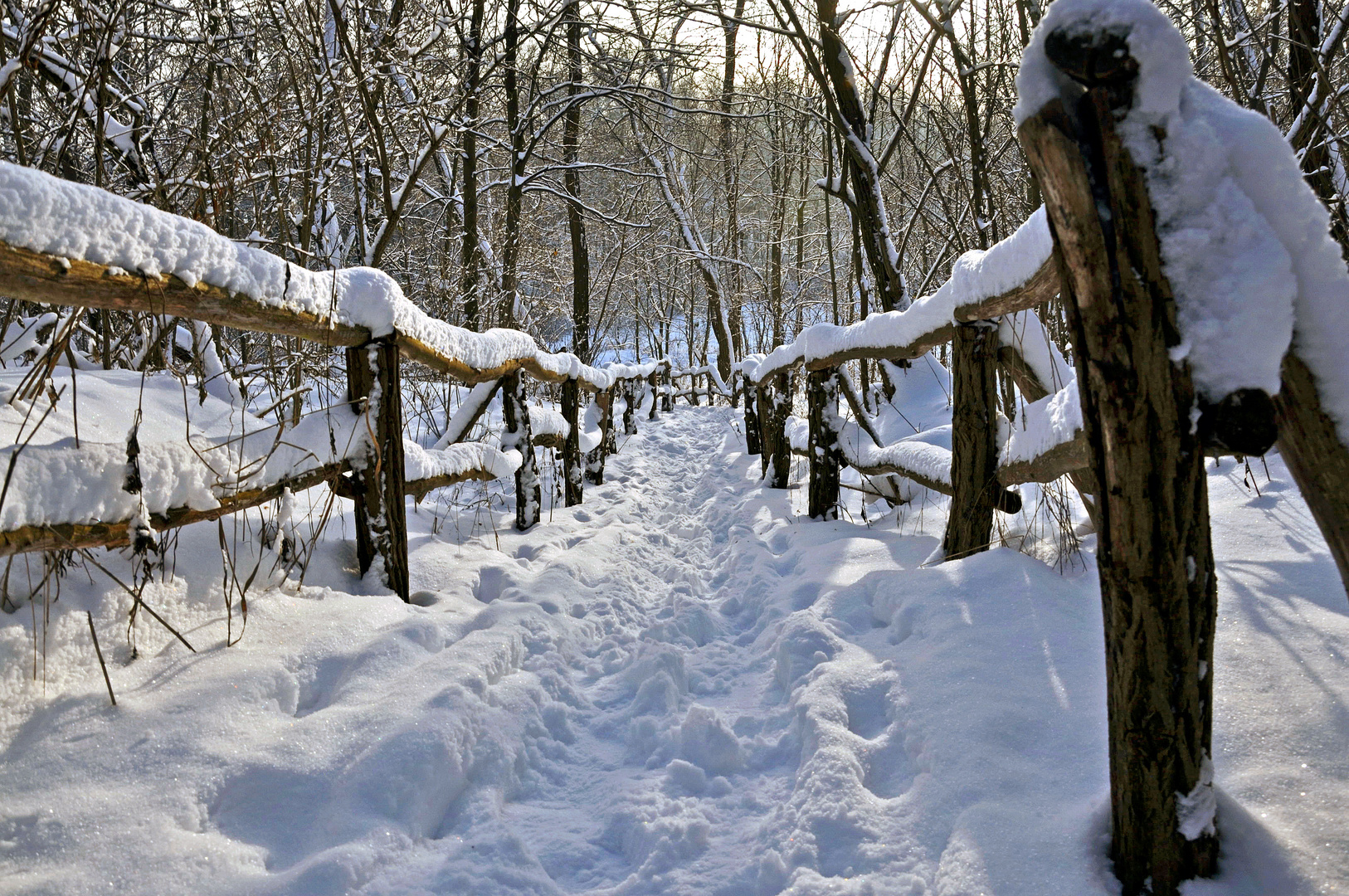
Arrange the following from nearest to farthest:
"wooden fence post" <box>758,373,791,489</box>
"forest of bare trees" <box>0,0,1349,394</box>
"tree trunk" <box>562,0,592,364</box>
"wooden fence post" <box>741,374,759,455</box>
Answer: "forest of bare trees" <box>0,0,1349,394</box>, "wooden fence post" <box>758,373,791,489</box>, "tree trunk" <box>562,0,592,364</box>, "wooden fence post" <box>741,374,759,455</box>

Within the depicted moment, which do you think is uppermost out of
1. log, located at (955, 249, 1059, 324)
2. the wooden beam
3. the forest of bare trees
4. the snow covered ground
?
the forest of bare trees

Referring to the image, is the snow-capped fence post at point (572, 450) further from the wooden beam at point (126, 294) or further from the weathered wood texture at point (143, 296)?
the wooden beam at point (126, 294)

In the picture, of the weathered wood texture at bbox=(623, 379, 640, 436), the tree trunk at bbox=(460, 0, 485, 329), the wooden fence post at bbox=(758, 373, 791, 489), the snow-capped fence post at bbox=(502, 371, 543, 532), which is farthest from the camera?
the weathered wood texture at bbox=(623, 379, 640, 436)

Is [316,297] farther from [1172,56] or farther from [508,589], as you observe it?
[1172,56]

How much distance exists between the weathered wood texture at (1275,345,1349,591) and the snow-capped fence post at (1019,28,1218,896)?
127mm

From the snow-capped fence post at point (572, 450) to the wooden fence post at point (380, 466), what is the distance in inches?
A: 126

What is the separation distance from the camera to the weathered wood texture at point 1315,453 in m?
1.03

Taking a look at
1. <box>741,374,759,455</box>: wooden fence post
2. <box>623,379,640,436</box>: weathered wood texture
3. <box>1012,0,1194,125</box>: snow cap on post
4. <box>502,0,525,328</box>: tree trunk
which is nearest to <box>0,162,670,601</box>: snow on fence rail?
<box>1012,0,1194,125</box>: snow cap on post

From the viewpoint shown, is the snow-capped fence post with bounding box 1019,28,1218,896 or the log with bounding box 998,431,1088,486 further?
the log with bounding box 998,431,1088,486

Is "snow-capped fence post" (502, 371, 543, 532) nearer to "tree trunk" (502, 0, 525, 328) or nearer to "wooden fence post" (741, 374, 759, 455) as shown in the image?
"tree trunk" (502, 0, 525, 328)

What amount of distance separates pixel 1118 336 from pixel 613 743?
1.91 metres

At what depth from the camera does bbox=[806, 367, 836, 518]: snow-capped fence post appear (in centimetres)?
504

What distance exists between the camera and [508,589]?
11.5ft

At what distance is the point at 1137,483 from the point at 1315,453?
0.24 meters
